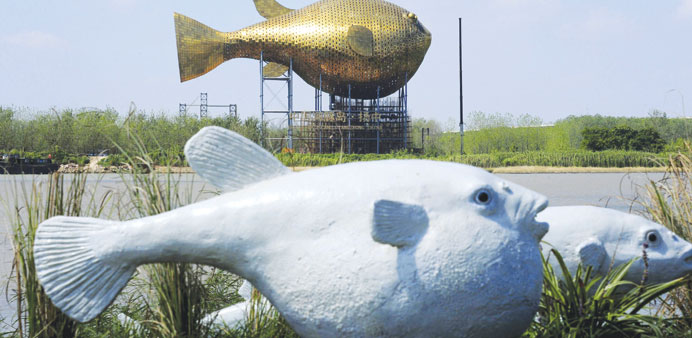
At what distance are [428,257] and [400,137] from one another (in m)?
23.3

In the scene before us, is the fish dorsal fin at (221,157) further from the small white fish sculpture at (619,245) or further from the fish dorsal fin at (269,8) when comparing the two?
the fish dorsal fin at (269,8)

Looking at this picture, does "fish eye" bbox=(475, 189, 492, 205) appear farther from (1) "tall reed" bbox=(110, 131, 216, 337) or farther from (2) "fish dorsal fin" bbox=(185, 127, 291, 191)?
(1) "tall reed" bbox=(110, 131, 216, 337)

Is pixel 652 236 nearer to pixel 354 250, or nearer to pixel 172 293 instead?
pixel 354 250

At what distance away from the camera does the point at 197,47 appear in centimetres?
2170

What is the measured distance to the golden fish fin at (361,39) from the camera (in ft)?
70.7

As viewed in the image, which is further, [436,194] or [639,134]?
[639,134]

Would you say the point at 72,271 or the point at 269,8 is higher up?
the point at 269,8

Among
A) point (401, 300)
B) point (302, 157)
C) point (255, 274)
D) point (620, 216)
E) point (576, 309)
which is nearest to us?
point (401, 300)

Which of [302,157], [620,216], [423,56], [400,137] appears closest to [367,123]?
[400,137]

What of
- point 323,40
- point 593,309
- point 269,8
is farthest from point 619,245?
point 269,8

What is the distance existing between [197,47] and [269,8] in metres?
3.27

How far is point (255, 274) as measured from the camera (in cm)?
221

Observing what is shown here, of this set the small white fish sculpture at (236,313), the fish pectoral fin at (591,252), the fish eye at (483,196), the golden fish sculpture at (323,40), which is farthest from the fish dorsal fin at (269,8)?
the fish eye at (483,196)

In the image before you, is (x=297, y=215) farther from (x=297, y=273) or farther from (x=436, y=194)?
(x=436, y=194)
